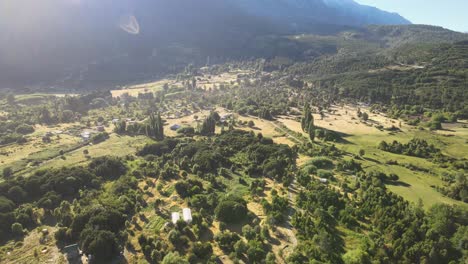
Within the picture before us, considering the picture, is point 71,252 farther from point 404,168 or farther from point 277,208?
point 404,168

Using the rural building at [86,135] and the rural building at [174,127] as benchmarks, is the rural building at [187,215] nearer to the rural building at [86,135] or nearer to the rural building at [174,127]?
the rural building at [86,135]

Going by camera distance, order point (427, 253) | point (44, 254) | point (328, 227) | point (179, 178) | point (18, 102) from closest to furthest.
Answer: point (427, 253), point (44, 254), point (328, 227), point (179, 178), point (18, 102)

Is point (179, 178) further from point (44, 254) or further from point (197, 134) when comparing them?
point (197, 134)

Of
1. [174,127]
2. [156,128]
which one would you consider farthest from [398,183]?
[174,127]

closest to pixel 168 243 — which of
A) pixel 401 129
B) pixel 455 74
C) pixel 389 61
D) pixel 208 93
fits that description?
pixel 401 129

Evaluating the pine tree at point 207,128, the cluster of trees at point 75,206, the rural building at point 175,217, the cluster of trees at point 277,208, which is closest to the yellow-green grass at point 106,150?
the cluster of trees at point 75,206

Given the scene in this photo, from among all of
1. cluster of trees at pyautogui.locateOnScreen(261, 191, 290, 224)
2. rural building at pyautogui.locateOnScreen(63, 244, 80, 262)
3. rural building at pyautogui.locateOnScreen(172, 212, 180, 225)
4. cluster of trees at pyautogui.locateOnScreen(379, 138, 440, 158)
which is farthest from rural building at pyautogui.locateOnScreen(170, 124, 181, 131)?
rural building at pyautogui.locateOnScreen(63, 244, 80, 262)
